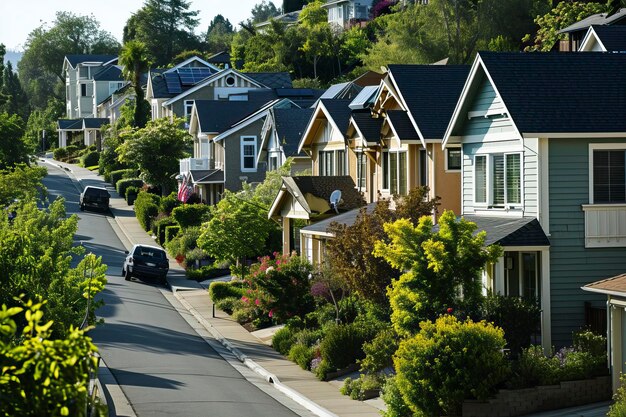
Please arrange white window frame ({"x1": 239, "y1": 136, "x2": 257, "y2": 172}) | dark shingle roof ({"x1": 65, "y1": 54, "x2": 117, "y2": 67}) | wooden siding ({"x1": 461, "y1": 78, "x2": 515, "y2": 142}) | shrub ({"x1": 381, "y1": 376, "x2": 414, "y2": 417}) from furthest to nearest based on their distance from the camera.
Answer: dark shingle roof ({"x1": 65, "y1": 54, "x2": 117, "y2": 67}), white window frame ({"x1": 239, "y1": 136, "x2": 257, "y2": 172}), wooden siding ({"x1": 461, "y1": 78, "x2": 515, "y2": 142}), shrub ({"x1": 381, "y1": 376, "x2": 414, "y2": 417})

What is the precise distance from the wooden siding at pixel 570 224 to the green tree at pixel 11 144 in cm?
3967

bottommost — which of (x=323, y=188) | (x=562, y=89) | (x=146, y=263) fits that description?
(x=146, y=263)

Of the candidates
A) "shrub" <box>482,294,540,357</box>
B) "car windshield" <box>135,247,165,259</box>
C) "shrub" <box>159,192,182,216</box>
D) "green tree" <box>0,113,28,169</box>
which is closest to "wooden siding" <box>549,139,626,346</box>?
"shrub" <box>482,294,540,357</box>

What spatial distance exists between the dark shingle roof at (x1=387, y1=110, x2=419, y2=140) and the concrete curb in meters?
8.45

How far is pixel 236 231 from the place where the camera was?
169 feet

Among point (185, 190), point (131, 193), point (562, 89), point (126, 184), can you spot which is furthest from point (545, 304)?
point (126, 184)

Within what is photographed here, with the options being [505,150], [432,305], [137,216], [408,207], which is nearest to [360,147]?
[408,207]

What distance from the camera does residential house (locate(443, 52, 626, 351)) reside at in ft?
90.6

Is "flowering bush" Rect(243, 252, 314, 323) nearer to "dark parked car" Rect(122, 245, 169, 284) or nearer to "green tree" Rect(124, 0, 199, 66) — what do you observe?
"dark parked car" Rect(122, 245, 169, 284)

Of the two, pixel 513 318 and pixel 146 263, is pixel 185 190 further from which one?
pixel 513 318

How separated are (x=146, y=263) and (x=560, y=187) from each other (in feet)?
97.7

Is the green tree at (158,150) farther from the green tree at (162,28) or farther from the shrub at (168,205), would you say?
the green tree at (162,28)

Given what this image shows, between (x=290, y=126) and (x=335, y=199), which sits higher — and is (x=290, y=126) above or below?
above

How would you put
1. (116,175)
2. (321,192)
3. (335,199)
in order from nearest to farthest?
(335,199)
(321,192)
(116,175)
